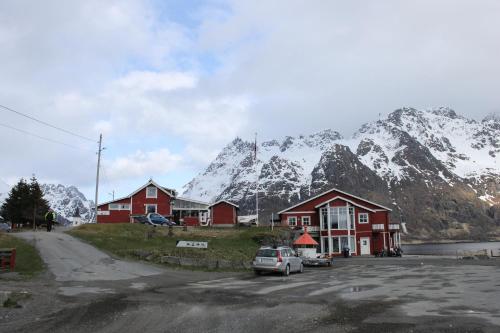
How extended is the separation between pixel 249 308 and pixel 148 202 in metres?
60.7

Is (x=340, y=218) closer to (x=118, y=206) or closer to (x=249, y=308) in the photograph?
(x=118, y=206)

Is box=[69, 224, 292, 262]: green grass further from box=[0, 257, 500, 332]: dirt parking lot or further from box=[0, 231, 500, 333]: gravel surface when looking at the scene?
box=[0, 257, 500, 332]: dirt parking lot

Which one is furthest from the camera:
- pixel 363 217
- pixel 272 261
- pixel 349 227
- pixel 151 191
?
pixel 151 191

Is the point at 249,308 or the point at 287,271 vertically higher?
the point at 287,271

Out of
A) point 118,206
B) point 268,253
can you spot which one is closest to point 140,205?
point 118,206

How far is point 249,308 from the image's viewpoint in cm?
1441

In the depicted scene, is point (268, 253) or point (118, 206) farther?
point (118, 206)

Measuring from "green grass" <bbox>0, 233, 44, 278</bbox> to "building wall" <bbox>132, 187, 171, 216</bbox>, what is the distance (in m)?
37.5

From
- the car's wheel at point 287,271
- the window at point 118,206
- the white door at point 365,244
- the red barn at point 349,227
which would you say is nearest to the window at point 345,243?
the red barn at point 349,227

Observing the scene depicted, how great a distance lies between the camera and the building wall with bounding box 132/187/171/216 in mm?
72875

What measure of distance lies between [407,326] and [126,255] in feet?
80.5

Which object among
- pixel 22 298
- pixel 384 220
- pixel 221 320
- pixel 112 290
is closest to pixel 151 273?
pixel 112 290

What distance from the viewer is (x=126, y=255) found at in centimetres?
3281

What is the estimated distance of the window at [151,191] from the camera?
73.5 m
